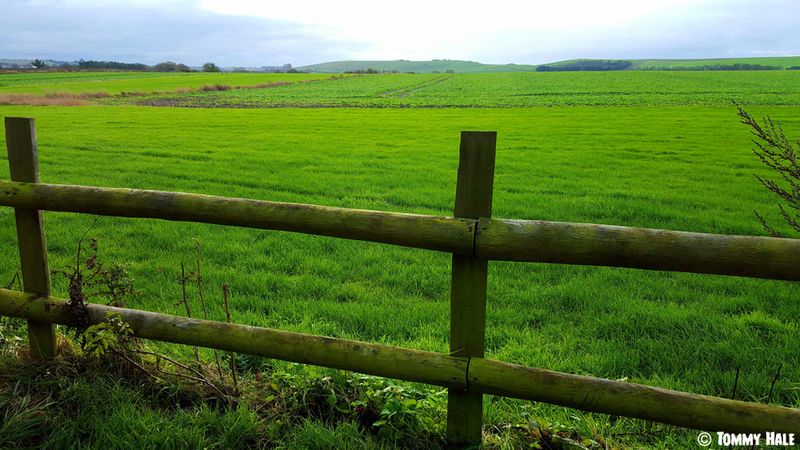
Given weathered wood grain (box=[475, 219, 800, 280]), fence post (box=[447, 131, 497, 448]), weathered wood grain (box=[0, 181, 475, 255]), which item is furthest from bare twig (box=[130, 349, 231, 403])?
weathered wood grain (box=[475, 219, 800, 280])

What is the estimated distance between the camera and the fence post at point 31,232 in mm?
3561

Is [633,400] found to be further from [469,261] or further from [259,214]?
[259,214]

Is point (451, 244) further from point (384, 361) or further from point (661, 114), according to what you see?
point (661, 114)

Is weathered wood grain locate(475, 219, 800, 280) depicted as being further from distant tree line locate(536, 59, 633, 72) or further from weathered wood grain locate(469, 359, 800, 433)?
distant tree line locate(536, 59, 633, 72)

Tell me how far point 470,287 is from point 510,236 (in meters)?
0.35

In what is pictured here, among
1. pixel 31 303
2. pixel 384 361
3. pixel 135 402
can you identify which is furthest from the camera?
pixel 31 303

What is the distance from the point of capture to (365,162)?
1523cm

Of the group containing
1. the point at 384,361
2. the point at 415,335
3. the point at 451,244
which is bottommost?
the point at 415,335

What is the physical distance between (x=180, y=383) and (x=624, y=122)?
25.7 metres

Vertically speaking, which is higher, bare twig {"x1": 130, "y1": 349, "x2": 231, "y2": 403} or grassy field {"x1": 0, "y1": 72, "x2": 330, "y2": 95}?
grassy field {"x1": 0, "y1": 72, "x2": 330, "y2": 95}

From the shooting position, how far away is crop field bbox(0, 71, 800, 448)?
4.32 metres

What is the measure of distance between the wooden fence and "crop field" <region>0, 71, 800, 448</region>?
0.58 m

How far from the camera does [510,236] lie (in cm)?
268

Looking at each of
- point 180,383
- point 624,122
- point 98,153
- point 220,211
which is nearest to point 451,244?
point 220,211
